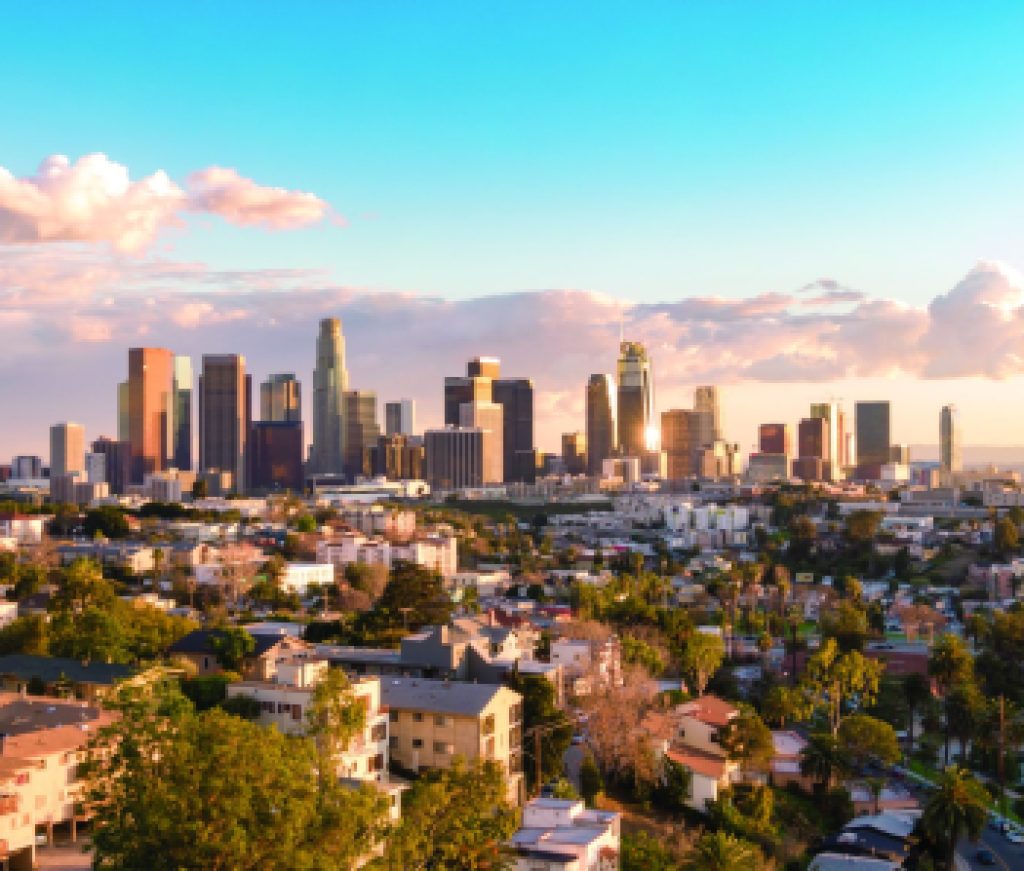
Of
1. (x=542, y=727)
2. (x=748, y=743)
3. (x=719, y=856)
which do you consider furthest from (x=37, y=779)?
(x=748, y=743)

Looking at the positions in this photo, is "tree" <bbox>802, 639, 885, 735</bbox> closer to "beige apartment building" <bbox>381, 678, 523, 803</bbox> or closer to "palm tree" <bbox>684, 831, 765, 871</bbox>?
"beige apartment building" <bbox>381, 678, 523, 803</bbox>

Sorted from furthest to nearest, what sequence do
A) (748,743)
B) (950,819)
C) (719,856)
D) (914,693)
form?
(914,693), (748,743), (950,819), (719,856)

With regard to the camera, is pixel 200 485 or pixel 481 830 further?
pixel 200 485

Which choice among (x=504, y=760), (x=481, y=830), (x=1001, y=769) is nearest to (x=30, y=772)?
(x=481, y=830)

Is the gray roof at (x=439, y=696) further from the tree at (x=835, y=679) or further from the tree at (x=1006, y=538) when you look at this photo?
the tree at (x=1006, y=538)

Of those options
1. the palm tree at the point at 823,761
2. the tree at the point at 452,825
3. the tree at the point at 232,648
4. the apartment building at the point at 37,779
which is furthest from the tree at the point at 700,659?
the apartment building at the point at 37,779

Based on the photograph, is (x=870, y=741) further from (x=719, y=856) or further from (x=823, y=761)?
(x=719, y=856)

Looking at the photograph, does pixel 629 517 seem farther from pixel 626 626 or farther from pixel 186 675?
pixel 186 675
